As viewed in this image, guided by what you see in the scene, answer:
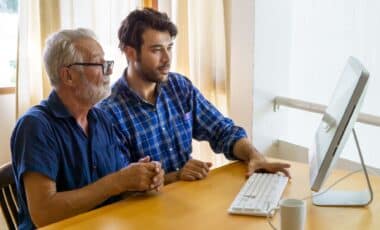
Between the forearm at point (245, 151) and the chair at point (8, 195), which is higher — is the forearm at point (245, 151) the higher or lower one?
the higher one

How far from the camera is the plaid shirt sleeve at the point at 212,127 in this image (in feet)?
6.67

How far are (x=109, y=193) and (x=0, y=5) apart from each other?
1.91m

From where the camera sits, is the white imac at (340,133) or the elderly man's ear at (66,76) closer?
the white imac at (340,133)

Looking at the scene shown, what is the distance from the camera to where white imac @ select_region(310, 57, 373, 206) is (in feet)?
3.95

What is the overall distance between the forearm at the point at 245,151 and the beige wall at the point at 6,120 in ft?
5.29

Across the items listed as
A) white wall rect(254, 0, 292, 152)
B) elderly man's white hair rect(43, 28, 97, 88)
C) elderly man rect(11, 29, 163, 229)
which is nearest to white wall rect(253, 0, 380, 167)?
white wall rect(254, 0, 292, 152)

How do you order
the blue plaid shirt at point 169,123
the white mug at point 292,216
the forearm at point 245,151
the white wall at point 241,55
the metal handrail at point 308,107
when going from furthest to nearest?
the white wall at point 241,55, the metal handrail at point 308,107, the blue plaid shirt at point 169,123, the forearm at point 245,151, the white mug at point 292,216

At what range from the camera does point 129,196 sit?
1563 millimetres

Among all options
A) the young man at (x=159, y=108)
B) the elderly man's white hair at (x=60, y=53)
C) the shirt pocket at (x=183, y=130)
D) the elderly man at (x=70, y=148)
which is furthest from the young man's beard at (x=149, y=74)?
the elderly man's white hair at (x=60, y=53)

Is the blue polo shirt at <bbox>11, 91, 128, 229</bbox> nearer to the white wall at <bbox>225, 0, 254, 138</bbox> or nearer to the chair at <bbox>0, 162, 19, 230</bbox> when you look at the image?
the chair at <bbox>0, 162, 19, 230</bbox>

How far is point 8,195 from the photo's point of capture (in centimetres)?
162

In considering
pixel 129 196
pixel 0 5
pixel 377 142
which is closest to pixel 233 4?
pixel 377 142

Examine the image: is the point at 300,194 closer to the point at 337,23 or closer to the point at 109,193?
the point at 109,193

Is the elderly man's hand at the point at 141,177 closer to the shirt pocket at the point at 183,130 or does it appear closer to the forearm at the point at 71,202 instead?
the forearm at the point at 71,202
